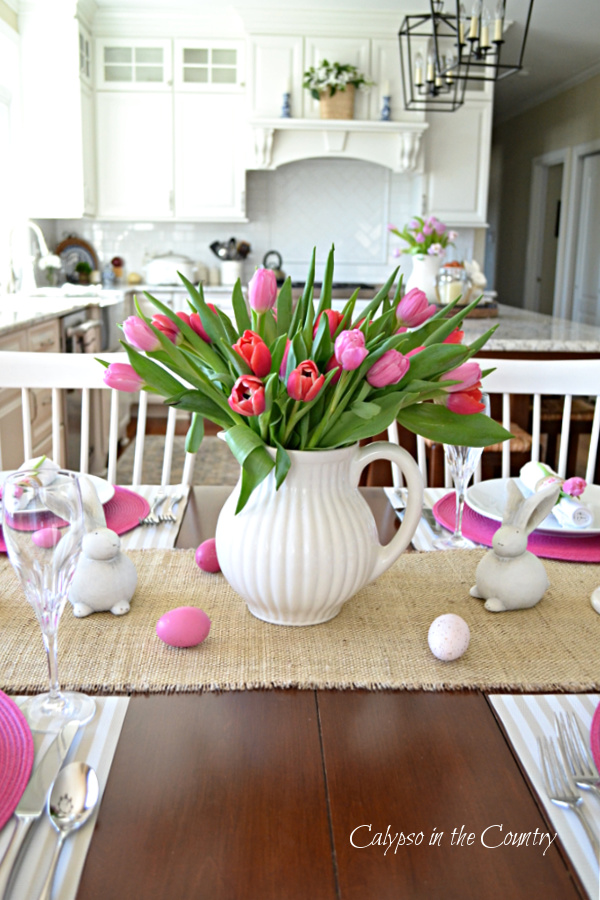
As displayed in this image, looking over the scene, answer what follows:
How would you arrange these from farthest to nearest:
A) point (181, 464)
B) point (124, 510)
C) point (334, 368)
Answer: point (181, 464) → point (124, 510) → point (334, 368)

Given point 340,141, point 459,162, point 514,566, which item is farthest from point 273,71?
point 514,566

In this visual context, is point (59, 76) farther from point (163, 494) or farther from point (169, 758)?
point (169, 758)

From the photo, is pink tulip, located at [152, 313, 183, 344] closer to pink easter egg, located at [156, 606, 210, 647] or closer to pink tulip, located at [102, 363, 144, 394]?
pink tulip, located at [102, 363, 144, 394]

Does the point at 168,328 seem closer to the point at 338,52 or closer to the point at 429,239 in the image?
the point at 429,239

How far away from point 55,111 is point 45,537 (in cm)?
478

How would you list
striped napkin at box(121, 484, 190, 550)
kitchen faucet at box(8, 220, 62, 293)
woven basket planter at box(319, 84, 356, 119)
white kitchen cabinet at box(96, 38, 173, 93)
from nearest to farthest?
striped napkin at box(121, 484, 190, 550), kitchen faucet at box(8, 220, 62, 293), woven basket planter at box(319, 84, 356, 119), white kitchen cabinet at box(96, 38, 173, 93)

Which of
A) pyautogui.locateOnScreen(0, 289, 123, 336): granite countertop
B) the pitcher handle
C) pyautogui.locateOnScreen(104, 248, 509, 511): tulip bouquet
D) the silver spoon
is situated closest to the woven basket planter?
pyautogui.locateOnScreen(0, 289, 123, 336): granite countertop

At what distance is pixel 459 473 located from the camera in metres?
1.06

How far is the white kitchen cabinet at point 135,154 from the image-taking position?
5.05 meters

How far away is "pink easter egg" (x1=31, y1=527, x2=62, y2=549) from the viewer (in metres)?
0.61

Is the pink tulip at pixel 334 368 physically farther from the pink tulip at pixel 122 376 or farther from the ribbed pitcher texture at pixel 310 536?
the pink tulip at pixel 122 376

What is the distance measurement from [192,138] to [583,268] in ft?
12.3

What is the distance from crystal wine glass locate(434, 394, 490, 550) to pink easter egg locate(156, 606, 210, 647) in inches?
16.2

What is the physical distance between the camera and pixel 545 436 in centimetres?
281
